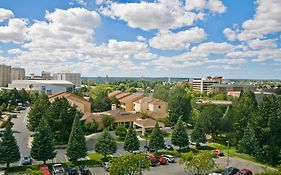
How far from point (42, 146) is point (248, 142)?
2638cm

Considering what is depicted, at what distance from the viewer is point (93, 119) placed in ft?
185

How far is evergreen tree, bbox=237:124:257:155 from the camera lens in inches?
1576

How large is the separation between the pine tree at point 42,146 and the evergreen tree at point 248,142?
82.2ft

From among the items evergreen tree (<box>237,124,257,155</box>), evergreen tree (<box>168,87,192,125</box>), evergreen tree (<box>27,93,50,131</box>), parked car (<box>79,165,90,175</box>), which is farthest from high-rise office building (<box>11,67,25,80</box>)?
evergreen tree (<box>237,124,257,155</box>)

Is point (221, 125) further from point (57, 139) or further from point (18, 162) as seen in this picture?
point (18, 162)

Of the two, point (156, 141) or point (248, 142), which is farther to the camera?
point (156, 141)

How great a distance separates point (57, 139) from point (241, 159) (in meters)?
26.0

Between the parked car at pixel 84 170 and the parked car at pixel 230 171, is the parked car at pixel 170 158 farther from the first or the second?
the parked car at pixel 84 170

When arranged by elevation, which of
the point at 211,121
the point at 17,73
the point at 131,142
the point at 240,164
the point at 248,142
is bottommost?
the point at 240,164

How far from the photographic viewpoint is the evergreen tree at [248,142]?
40031 mm

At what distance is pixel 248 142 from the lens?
40.8 meters

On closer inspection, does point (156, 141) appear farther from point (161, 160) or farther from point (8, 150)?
point (8, 150)

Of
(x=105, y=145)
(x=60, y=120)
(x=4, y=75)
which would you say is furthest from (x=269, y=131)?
(x=4, y=75)

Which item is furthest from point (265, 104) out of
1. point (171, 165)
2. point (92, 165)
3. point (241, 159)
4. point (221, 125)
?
point (92, 165)
